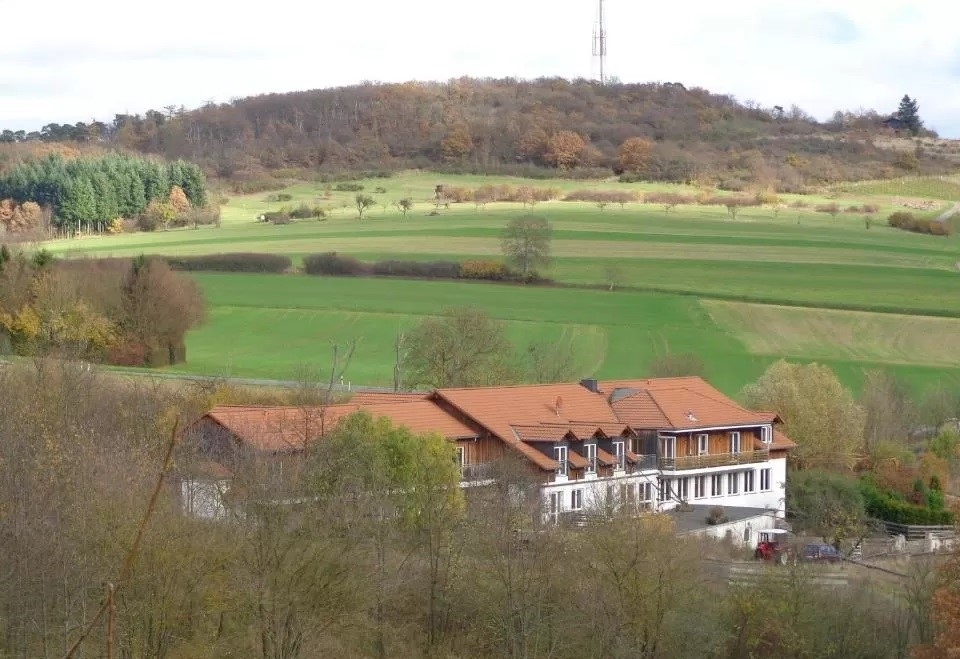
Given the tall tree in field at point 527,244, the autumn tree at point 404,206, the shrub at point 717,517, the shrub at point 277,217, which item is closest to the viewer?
the shrub at point 717,517

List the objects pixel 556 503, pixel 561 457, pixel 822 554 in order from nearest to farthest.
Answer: pixel 822 554 → pixel 556 503 → pixel 561 457

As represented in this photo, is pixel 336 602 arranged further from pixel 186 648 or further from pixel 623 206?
pixel 623 206

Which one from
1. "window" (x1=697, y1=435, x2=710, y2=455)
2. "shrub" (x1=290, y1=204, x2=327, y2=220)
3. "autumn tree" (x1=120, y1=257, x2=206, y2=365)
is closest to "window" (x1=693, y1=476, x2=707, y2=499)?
"window" (x1=697, y1=435, x2=710, y2=455)

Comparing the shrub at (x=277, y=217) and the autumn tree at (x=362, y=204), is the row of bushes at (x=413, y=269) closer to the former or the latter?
the shrub at (x=277, y=217)

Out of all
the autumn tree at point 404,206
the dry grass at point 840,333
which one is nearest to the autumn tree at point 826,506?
the dry grass at point 840,333

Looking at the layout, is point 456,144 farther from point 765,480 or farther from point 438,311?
point 765,480

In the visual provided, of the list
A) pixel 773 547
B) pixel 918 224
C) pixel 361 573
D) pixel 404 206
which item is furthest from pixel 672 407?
pixel 404 206
